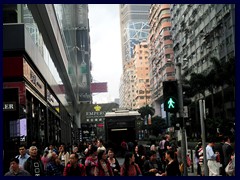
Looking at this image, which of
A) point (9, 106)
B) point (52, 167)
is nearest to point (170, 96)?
point (52, 167)

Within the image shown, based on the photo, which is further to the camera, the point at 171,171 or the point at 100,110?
the point at 100,110

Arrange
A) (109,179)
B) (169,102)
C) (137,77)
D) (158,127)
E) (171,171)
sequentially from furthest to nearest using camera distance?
(137,77) < (158,127) < (169,102) < (171,171) < (109,179)

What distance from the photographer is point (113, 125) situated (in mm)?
21234

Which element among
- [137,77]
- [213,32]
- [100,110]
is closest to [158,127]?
[100,110]

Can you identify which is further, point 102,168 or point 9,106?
point 9,106

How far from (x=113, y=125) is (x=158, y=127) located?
3559 cm

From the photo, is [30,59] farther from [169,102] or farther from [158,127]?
[158,127]

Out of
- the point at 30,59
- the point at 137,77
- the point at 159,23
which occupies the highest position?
the point at 159,23

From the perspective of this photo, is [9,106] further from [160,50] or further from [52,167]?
[160,50]

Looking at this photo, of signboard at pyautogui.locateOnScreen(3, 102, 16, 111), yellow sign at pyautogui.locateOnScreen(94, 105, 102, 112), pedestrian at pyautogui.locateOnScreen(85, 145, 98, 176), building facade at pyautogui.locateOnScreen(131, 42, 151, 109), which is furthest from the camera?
building facade at pyautogui.locateOnScreen(131, 42, 151, 109)

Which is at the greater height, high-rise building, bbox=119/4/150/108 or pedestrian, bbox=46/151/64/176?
high-rise building, bbox=119/4/150/108

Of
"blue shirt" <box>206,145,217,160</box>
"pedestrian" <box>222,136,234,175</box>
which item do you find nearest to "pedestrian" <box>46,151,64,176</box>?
"blue shirt" <box>206,145,217,160</box>

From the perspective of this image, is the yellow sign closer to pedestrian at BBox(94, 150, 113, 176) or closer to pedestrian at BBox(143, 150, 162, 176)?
pedestrian at BBox(143, 150, 162, 176)

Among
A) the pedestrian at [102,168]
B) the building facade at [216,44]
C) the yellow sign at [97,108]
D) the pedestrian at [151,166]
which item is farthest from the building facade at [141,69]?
the pedestrian at [102,168]
